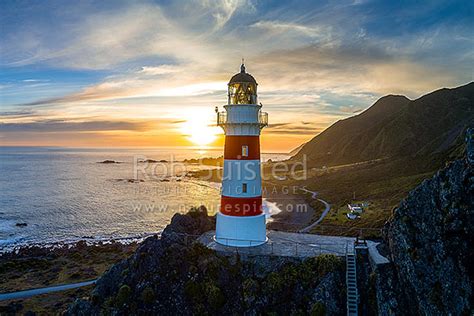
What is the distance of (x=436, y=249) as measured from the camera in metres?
13.5

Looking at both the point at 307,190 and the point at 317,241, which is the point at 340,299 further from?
the point at 307,190

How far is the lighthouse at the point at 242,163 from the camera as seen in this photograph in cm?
1894

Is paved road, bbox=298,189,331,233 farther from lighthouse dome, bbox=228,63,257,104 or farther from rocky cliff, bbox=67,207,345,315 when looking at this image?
lighthouse dome, bbox=228,63,257,104

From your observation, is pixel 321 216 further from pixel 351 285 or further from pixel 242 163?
pixel 351 285

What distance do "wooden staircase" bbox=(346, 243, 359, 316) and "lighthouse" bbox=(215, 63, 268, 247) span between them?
16.6 feet

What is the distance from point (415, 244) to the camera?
14.1 meters

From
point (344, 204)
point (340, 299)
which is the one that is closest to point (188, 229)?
point (340, 299)

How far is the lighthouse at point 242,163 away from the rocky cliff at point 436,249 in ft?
23.7

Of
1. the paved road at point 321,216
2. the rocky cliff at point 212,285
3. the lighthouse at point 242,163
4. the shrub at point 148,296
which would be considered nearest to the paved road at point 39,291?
the rocky cliff at point 212,285

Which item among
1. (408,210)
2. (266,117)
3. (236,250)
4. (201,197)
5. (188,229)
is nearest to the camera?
(408,210)

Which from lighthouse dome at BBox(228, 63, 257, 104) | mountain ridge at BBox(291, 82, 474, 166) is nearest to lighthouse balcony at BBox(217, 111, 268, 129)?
lighthouse dome at BBox(228, 63, 257, 104)

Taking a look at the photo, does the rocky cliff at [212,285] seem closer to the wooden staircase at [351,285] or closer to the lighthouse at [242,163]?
the wooden staircase at [351,285]

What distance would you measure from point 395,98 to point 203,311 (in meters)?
198

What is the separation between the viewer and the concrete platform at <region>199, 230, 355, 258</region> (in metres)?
17.3
